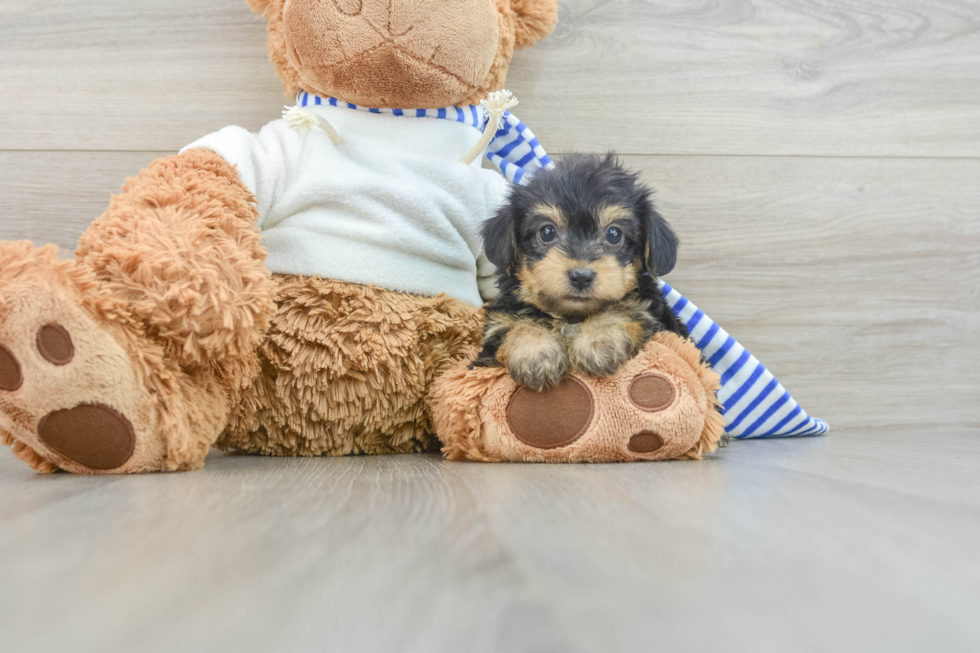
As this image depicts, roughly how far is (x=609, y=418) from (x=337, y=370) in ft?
1.52

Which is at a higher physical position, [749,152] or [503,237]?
[749,152]

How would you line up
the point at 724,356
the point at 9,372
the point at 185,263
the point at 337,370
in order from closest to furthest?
the point at 9,372, the point at 185,263, the point at 337,370, the point at 724,356

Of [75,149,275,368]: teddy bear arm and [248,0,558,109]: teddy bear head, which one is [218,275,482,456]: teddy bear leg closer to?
[75,149,275,368]: teddy bear arm

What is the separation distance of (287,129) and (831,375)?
1.40 metres

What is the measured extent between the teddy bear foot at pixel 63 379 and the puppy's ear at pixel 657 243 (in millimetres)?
819

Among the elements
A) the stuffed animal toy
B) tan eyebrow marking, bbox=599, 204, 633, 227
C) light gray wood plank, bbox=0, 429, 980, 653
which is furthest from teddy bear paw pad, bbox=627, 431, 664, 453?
tan eyebrow marking, bbox=599, 204, 633, 227

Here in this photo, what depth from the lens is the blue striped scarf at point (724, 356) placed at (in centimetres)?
137

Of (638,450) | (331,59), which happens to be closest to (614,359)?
(638,450)

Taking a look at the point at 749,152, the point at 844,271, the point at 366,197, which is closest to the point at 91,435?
the point at 366,197

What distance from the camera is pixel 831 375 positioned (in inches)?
67.2

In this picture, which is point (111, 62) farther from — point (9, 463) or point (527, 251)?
point (527, 251)

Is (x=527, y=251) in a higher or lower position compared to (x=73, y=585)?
higher

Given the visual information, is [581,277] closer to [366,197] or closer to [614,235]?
[614,235]

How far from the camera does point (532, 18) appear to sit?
1384 mm
